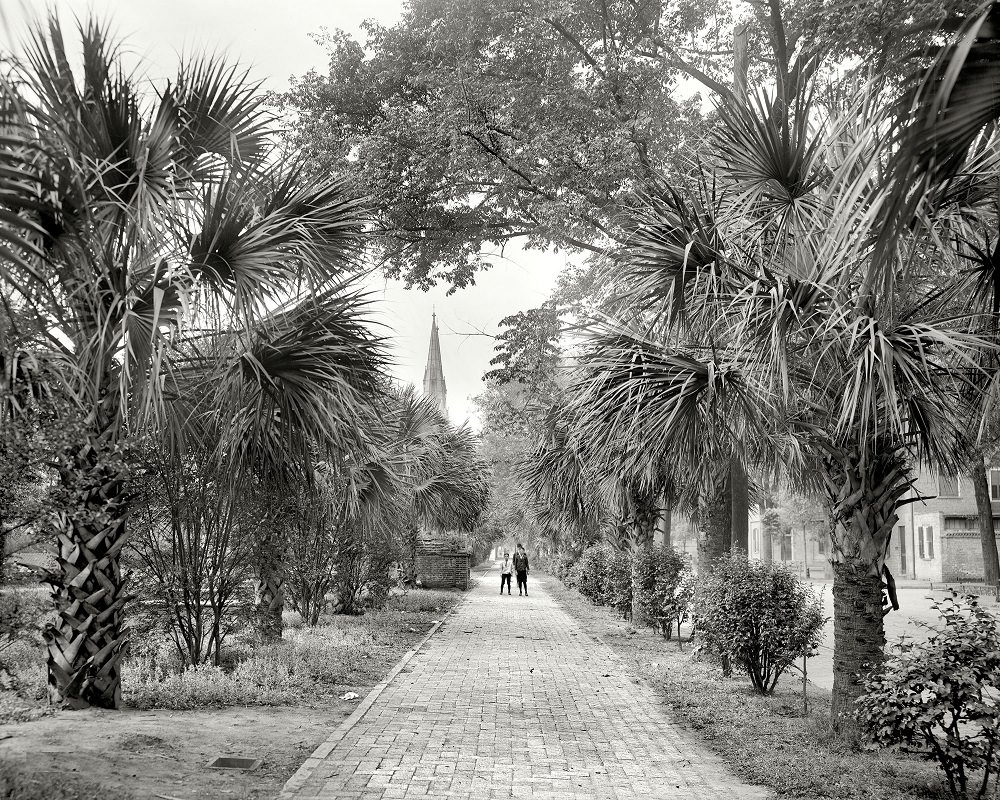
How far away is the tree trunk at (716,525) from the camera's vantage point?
13.6 m

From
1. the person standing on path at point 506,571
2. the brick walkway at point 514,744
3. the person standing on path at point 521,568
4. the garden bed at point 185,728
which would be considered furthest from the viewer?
the person standing on path at point 506,571

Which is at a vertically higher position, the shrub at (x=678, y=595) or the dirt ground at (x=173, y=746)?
the shrub at (x=678, y=595)

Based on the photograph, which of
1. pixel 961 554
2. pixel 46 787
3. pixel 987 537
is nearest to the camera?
pixel 46 787

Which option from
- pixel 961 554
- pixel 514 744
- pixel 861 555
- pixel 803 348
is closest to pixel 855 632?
pixel 861 555

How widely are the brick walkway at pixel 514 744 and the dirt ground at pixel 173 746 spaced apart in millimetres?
327

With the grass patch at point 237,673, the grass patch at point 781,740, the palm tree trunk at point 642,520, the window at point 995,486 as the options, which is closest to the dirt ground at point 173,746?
the grass patch at point 237,673

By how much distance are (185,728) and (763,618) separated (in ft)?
18.9

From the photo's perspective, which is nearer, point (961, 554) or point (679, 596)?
point (679, 596)

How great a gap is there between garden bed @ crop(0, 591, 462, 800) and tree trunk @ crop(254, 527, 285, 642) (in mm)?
448

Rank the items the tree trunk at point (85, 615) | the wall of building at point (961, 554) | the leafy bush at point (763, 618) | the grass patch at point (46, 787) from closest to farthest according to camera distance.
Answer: the grass patch at point (46, 787), the tree trunk at point (85, 615), the leafy bush at point (763, 618), the wall of building at point (961, 554)

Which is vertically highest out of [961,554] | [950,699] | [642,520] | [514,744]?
→ [642,520]

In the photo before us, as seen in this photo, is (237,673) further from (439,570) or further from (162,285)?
(439,570)

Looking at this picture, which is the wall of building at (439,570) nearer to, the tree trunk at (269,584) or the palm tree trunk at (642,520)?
the palm tree trunk at (642,520)

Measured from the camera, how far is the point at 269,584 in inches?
505
